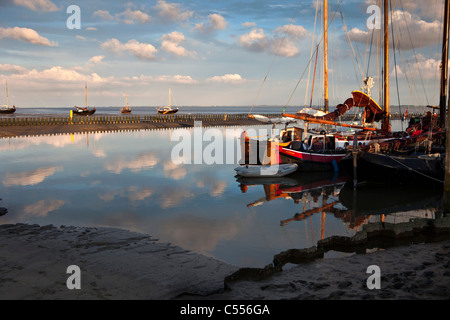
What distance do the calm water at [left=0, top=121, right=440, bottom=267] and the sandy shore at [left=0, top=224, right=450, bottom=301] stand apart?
5.69ft

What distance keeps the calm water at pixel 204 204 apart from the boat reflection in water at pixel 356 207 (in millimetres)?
56

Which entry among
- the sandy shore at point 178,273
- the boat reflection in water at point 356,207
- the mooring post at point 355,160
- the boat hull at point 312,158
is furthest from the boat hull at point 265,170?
the sandy shore at point 178,273

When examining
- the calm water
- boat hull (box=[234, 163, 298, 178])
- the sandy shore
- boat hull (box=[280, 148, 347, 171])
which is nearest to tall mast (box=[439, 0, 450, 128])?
boat hull (box=[280, 148, 347, 171])

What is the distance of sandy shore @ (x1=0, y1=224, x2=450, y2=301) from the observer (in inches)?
338

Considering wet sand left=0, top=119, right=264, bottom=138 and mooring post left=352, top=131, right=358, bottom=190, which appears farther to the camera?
wet sand left=0, top=119, right=264, bottom=138

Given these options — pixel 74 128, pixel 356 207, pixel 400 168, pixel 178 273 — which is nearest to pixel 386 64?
pixel 400 168

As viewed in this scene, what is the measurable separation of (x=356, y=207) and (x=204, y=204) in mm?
7731

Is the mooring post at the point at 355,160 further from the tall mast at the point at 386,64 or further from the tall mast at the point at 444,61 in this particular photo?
the tall mast at the point at 386,64

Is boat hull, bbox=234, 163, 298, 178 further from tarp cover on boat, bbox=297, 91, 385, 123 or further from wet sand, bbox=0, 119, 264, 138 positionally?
wet sand, bbox=0, 119, 264, 138

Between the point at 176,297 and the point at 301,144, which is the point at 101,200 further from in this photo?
the point at 301,144
